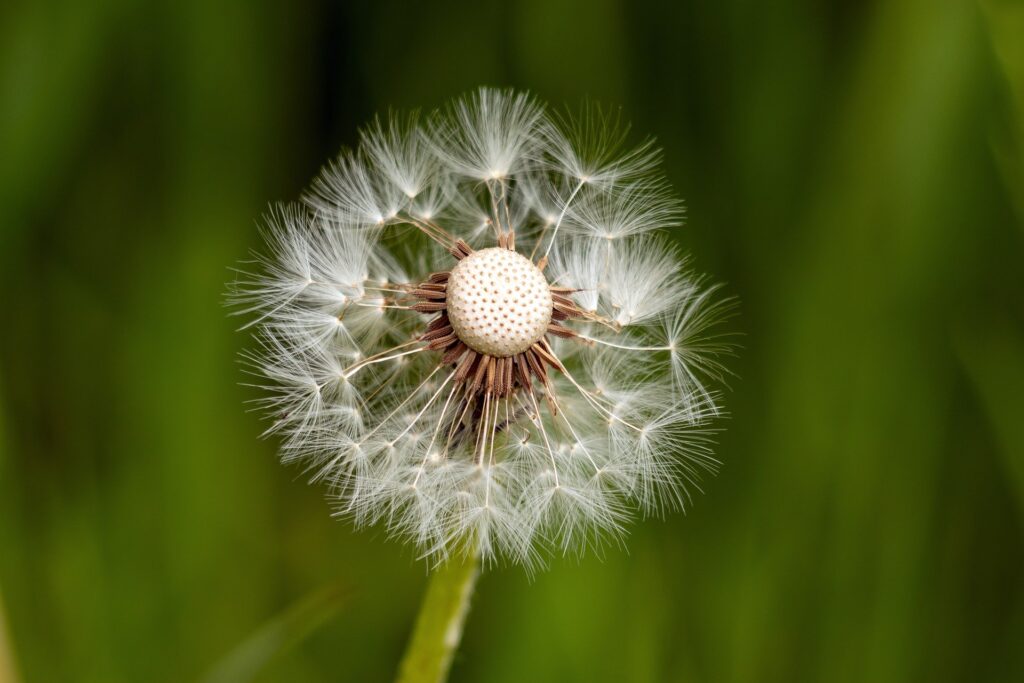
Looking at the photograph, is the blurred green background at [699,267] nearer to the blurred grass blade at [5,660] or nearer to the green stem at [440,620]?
the blurred grass blade at [5,660]

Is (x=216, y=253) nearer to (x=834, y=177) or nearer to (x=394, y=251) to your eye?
(x=394, y=251)

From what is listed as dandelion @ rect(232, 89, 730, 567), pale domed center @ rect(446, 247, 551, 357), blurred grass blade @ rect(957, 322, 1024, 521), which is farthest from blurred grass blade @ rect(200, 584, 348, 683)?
blurred grass blade @ rect(957, 322, 1024, 521)

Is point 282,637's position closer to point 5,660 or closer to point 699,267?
point 5,660

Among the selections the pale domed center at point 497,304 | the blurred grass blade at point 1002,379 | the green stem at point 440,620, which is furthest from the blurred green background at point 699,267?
the pale domed center at point 497,304

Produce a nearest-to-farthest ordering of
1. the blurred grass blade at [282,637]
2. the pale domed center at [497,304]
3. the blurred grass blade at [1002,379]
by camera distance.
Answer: the pale domed center at [497,304], the blurred grass blade at [282,637], the blurred grass blade at [1002,379]

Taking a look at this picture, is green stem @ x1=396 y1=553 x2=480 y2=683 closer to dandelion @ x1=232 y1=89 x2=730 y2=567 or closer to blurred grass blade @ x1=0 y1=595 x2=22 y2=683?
dandelion @ x1=232 y1=89 x2=730 y2=567

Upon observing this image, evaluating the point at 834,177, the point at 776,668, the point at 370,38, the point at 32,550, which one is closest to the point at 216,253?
the point at 370,38
